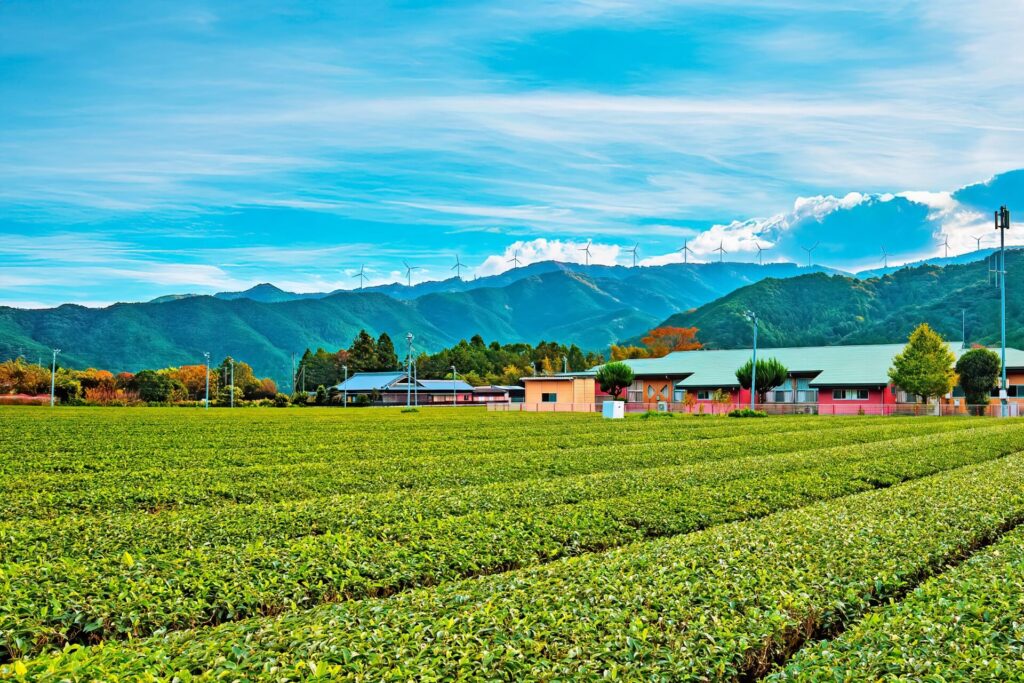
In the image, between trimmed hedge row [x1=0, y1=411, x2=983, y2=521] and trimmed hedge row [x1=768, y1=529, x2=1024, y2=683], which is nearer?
trimmed hedge row [x1=768, y1=529, x2=1024, y2=683]

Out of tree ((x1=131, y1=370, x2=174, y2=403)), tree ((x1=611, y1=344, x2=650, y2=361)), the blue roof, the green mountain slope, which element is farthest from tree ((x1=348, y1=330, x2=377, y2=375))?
the green mountain slope

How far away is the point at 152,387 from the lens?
119750 millimetres

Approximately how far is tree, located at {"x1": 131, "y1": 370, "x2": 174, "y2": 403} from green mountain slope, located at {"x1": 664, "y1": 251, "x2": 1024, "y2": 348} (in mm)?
109393

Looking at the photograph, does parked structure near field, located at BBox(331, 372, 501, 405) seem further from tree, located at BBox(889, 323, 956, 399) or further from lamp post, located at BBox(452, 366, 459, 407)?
tree, located at BBox(889, 323, 956, 399)

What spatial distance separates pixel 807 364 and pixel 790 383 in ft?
8.15

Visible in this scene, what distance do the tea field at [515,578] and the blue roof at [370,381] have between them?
11147 centimetres

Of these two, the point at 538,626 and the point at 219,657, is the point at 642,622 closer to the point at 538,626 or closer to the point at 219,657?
the point at 538,626

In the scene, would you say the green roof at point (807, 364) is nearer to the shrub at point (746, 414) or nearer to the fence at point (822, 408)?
the fence at point (822, 408)

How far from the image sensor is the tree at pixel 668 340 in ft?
463

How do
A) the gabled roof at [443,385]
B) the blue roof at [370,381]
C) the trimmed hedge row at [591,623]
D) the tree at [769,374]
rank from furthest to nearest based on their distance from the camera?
the gabled roof at [443,385], the blue roof at [370,381], the tree at [769,374], the trimmed hedge row at [591,623]

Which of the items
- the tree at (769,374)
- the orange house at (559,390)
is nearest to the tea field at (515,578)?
the tree at (769,374)

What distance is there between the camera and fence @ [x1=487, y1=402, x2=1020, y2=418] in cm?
6372

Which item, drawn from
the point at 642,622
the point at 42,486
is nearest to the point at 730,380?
the point at 42,486

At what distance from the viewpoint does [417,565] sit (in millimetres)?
10578
